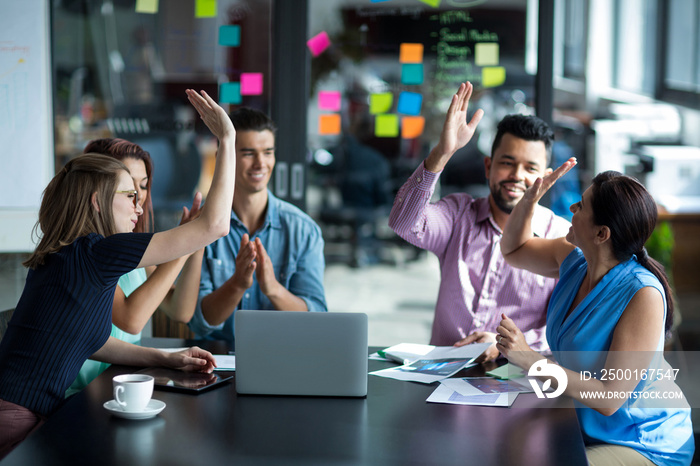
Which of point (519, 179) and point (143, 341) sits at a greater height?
point (519, 179)

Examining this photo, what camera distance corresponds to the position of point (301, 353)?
1623mm

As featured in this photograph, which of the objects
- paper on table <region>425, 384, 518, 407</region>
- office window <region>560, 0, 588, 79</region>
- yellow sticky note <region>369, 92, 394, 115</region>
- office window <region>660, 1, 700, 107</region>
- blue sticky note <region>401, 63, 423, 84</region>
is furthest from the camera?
office window <region>560, 0, 588, 79</region>

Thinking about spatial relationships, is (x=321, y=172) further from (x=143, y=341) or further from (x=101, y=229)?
(x=101, y=229)

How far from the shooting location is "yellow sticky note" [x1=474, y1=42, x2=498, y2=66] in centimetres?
368

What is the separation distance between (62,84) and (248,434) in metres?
3.07

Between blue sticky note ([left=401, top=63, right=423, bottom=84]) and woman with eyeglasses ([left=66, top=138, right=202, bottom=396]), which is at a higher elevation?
blue sticky note ([left=401, top=63, right=423, bottom=84])

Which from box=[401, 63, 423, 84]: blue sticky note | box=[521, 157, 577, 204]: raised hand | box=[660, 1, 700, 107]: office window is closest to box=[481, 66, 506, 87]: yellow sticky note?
box=[401, 63, 423, 84]: blue sticky note

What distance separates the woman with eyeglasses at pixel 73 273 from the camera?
165 centimetres

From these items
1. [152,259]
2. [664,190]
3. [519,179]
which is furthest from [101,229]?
[664,190]

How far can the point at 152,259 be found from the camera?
167 cm

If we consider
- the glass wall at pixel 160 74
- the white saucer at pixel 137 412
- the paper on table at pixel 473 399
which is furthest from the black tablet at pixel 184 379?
the glass wall at pixel 160 74

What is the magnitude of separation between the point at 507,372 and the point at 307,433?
66cm

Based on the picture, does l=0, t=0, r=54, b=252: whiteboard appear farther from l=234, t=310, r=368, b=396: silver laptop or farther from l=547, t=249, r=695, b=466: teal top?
l=547, t=249, r=695, b=466: teal top

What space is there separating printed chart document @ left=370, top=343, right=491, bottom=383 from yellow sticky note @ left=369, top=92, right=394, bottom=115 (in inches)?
82.2
